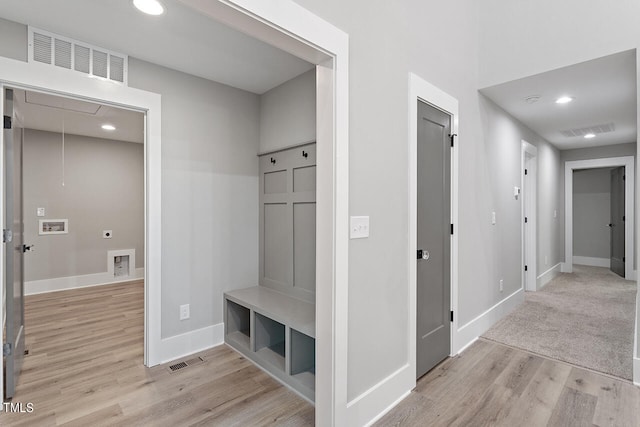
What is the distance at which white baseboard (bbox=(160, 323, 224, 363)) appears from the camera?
106 inches

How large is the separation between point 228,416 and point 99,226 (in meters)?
4.85

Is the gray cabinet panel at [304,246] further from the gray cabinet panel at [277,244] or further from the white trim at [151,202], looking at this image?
the white trim at [151,202]

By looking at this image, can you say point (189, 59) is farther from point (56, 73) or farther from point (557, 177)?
point (557, 177)

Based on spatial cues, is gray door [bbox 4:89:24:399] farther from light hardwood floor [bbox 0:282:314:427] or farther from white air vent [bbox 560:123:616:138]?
white air vent [bbox 560:123:616:138]

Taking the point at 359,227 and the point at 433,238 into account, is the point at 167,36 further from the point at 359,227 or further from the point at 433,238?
the point at 433,238

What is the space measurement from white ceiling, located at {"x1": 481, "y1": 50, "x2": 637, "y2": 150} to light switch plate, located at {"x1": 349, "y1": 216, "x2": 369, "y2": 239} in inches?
87.9

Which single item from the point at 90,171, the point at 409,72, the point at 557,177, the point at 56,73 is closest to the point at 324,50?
the point at 409,72

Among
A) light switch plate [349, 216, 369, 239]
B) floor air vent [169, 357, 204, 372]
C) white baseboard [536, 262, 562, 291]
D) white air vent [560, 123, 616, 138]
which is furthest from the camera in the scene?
white baseboard [536, 262, 562, 291]

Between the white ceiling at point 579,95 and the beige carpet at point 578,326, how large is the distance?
92.3 inches

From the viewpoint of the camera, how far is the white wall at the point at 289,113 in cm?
285

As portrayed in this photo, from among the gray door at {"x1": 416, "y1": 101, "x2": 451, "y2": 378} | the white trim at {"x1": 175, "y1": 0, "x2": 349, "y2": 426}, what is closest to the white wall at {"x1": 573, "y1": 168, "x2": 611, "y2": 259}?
the gray door at {"x1": 416, "y1": 101, "x2": 451, "y2": 378}

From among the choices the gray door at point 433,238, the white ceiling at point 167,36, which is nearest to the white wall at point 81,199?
the white ceiling at point 167,36

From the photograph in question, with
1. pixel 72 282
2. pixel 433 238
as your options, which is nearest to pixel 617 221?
pixel 433 238

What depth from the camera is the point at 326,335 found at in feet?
5.67
